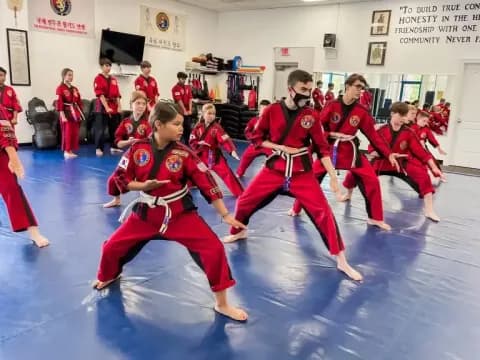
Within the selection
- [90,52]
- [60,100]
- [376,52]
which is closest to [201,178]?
[60,100]

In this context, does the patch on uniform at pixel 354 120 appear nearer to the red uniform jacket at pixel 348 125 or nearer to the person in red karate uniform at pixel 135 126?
the red uniform jacket at pixel 348 125

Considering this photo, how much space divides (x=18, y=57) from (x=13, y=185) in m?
5.70

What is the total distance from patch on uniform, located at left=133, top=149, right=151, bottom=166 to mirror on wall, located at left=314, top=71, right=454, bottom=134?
798 cm

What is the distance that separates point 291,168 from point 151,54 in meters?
8.53

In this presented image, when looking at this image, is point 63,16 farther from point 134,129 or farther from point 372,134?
point 372,134

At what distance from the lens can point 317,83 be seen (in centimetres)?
1046

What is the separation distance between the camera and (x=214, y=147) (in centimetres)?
516

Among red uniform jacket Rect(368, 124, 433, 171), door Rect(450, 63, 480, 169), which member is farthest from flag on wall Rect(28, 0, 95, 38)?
door Rect(450, 63, 480, 169)

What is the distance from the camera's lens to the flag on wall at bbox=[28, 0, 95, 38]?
8109 millimetres

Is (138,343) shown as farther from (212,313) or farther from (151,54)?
(151,54)

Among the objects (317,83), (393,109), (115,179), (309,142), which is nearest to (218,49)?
(317,83)

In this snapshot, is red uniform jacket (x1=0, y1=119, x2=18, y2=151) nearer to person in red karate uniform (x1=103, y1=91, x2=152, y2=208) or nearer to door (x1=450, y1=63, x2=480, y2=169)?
A: person in red karate uniform (x1=103, y1=91, x2=152, y2=208)

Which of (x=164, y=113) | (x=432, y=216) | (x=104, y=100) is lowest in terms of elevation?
(x=432, y=216)

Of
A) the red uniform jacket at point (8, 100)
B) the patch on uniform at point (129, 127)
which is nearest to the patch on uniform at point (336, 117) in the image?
the patch on uniform at point (129, 127)
